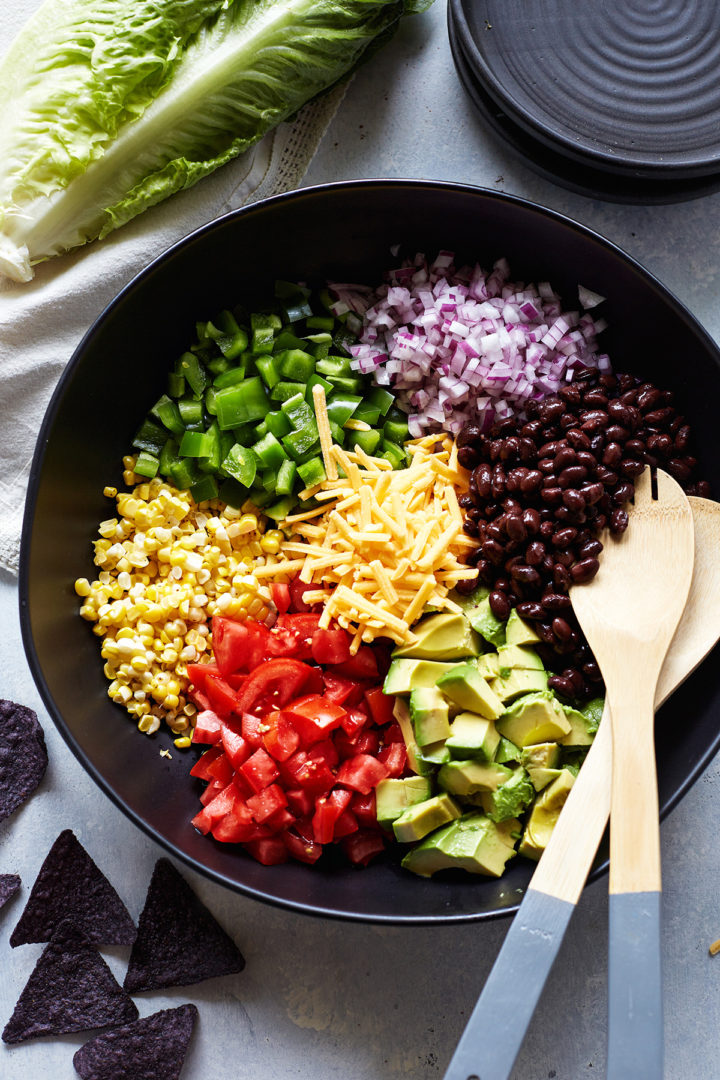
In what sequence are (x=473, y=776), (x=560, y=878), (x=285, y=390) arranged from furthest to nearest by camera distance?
(x=285, y=390) < (x=473, y=776) < (x=560, y=878)

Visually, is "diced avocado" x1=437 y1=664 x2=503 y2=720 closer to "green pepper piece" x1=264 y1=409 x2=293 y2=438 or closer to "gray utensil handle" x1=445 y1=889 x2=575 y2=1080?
"gray utensil handle" x1=445 y1=889 x2=575 y2=1080

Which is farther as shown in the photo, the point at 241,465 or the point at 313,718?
the point at 241,465

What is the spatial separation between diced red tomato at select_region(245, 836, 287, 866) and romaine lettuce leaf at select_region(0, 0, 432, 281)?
1806mm

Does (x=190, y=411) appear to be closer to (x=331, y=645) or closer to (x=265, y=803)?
(x=331, y=645)

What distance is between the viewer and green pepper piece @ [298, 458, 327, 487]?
7.91 ft

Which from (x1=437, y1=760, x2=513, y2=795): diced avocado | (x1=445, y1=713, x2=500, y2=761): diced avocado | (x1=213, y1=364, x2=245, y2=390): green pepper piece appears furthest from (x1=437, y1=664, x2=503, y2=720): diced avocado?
(x1=213, y1=364, x2=245, y2=390): green pepper piece

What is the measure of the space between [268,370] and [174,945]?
1.73 meters

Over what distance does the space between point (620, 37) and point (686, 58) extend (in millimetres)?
210

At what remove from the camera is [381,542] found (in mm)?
2270

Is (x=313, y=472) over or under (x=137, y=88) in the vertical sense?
under

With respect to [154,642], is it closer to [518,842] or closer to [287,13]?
[518,842]

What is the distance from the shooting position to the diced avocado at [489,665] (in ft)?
7.45

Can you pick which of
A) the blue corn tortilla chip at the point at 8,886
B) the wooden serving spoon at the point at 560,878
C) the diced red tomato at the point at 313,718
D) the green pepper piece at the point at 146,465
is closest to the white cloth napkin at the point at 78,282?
the green pepper piece at the point at 146,465

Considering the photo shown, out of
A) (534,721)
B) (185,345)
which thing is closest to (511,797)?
(534,721)
